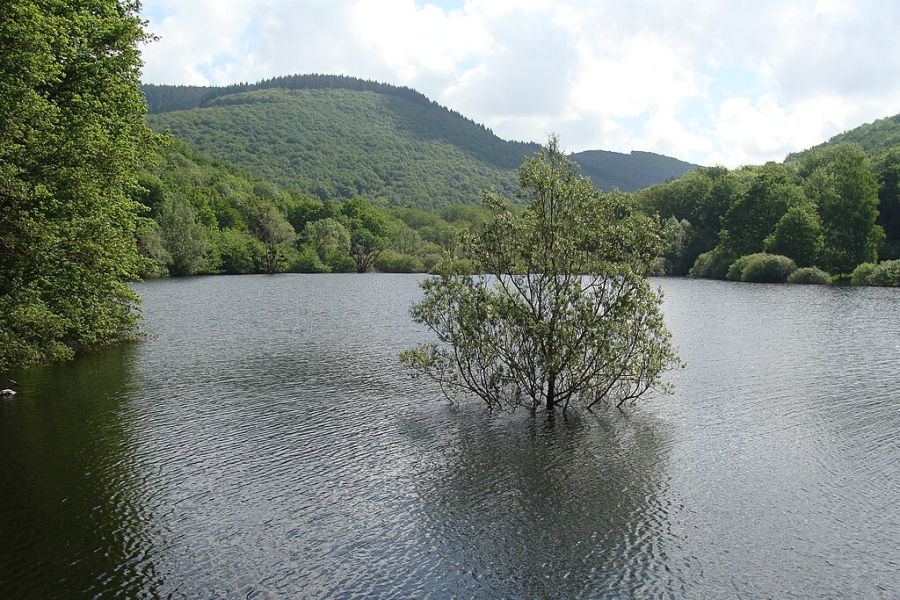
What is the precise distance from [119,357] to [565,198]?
82.8 ft

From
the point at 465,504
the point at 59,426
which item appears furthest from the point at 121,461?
the point at 465,504

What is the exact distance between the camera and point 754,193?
340 feet

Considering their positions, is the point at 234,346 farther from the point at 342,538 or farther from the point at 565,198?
the point at 342,538

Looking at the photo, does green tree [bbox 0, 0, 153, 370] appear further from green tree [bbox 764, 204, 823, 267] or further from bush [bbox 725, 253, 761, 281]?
green tree [bbox 764, 204, 823, 267]

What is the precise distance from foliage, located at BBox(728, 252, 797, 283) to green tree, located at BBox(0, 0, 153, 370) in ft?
273

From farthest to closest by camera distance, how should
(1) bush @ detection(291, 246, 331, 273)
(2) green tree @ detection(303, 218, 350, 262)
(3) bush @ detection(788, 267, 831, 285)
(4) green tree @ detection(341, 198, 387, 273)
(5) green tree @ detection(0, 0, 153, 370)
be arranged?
1. (4) green tree @ detection(341, 198, 387, 273)
2. (2) green tree @ detection(303, 218, 350, 262)
3. (1) bush @ detection(291, 246, 331, 273)
4. (3) bush @ detection(788, 267, 831, 285)
5. (5) green tree @ detection(0, 0, 153, 370)

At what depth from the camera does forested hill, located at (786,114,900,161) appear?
13700cm

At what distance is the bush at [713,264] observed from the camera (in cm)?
10200

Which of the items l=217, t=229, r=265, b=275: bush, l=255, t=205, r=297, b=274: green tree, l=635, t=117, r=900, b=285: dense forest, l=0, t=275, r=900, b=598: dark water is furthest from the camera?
l=255, t=205, r=297, b=274: green tree

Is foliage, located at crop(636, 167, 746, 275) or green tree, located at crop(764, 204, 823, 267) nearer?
green tree, located at crop(764, 204, 823, 267)

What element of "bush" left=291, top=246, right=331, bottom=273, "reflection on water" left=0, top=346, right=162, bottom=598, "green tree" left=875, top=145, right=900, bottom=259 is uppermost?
"green tree" left=875, top=145, right=900, bottom=259

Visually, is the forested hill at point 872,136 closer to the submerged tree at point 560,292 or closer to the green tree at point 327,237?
the green tree at point 327,237

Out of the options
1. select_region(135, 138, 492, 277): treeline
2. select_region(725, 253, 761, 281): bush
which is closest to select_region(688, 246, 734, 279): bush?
select_region(725, 253, 761, 281): bush

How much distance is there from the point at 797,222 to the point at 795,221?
1.01ft
